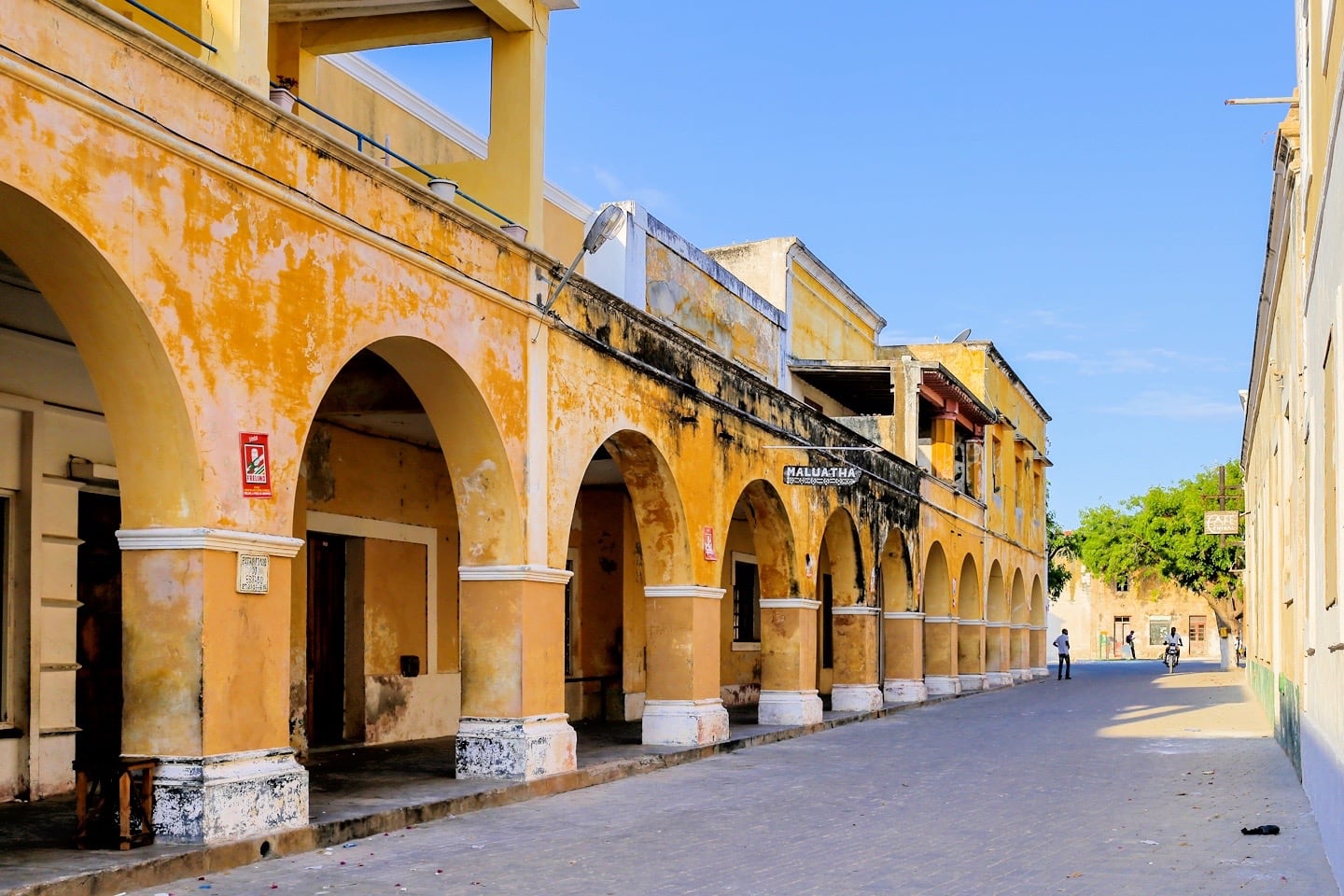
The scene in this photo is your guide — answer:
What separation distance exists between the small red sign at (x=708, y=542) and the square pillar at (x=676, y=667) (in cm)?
42

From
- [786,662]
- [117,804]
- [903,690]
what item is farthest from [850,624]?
[117,804]

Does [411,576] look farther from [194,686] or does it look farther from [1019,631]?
[1019,631]

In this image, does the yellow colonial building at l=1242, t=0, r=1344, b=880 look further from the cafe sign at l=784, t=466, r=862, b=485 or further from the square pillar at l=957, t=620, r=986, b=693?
the square pillar at l=957, t=620, r=986, b=693

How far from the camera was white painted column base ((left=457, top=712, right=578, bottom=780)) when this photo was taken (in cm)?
1165

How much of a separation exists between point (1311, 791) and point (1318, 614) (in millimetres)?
2085

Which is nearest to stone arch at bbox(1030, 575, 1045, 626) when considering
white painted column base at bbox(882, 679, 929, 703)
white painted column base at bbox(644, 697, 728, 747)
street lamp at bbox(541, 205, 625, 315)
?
white painted column base at bbox(882, 679, 929, 703)

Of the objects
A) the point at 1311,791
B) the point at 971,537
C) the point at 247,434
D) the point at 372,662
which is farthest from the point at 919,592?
the point at 247,434

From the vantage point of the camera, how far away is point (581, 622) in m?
19.9

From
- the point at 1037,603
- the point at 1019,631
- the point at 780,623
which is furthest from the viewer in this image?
the point at 1037,603

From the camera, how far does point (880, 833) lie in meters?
9.90

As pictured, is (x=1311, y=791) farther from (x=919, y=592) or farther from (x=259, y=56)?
(x=919, y=592)

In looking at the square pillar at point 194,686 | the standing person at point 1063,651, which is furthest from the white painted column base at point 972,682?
the square pillar at point 194,686

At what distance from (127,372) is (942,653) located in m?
22.2

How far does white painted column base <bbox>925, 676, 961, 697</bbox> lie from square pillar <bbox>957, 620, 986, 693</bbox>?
2.80m
